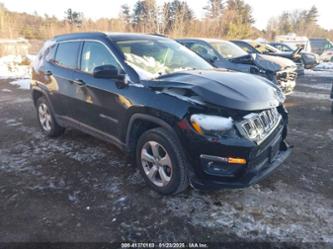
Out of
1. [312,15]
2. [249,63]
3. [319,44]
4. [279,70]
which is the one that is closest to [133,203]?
[249,63]

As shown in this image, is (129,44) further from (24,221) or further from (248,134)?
(24,221)

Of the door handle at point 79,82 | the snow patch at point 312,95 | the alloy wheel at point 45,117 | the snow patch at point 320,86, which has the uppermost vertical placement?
the door handle at point 79,82

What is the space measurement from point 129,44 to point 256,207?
258 cm

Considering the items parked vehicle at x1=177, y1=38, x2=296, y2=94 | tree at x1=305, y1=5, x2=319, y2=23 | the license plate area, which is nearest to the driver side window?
the license plate area

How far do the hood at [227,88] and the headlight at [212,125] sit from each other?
0.48 ft

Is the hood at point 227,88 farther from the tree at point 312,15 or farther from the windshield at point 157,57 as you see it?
the tree at point 312,15

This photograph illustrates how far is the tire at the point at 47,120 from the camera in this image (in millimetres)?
5027

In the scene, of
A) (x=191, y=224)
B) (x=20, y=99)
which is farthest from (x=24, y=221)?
(x=20, y=99)

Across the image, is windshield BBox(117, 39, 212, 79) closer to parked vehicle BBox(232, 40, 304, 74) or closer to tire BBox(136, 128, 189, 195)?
tire BBox(136, 128, 189, 195)

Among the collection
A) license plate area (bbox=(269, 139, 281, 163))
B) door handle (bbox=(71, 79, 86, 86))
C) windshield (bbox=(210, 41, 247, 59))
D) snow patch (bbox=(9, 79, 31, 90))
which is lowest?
snow patch (bbox=(9, 79, 31, 90))

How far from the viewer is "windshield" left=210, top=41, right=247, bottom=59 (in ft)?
27.0

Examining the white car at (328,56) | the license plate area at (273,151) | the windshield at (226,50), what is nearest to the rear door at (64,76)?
the license plate area at (273,151)

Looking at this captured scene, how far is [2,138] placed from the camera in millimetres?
5262

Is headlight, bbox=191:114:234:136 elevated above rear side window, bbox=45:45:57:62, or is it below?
below
